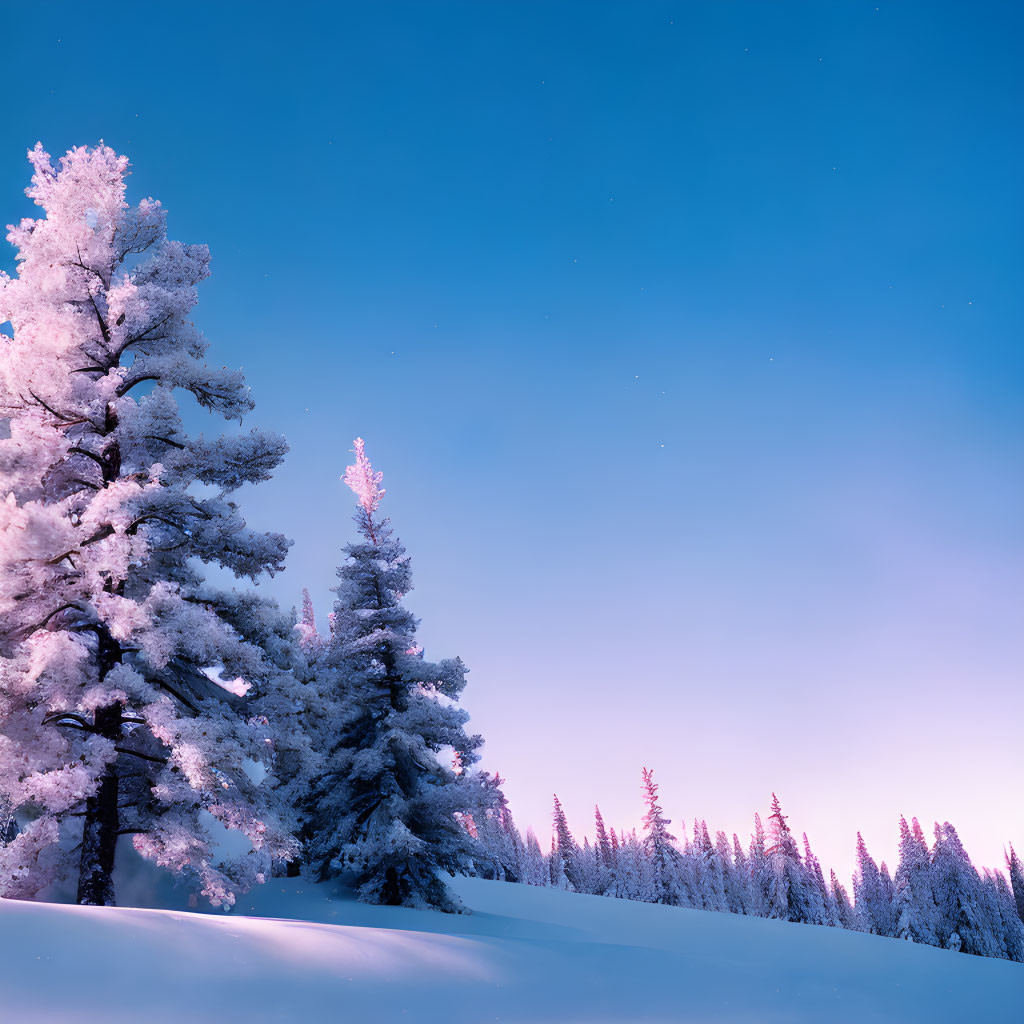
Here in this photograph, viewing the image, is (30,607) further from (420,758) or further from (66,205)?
(420,758)

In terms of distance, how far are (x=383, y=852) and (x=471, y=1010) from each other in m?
9.36

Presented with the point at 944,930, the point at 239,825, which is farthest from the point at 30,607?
the point at 944,930

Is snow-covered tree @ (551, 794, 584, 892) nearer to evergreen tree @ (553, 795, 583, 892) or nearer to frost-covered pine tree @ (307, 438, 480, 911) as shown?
evergreen tree @ (553, 795, 583, 892)

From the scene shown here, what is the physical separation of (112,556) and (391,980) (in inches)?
264

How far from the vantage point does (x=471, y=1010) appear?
6.10 m

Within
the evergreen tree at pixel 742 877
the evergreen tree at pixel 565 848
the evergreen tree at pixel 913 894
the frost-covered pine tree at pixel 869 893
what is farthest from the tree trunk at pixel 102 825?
the frost-covered pine tree at pixel 869 893

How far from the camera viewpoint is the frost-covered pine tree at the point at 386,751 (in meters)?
15.8

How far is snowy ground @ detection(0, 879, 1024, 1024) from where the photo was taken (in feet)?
17.2

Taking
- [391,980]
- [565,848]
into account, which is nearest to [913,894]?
[565,848]

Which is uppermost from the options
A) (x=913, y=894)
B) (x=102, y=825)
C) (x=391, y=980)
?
(x=102, y=825)

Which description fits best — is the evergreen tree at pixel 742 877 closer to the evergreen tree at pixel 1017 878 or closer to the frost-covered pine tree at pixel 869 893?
the frost-covered pine tree at pixel 869 893

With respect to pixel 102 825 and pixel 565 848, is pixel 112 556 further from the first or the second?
pixel 565 848

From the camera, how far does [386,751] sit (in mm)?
16422

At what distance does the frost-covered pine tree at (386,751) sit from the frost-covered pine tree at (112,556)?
491 centimetres
